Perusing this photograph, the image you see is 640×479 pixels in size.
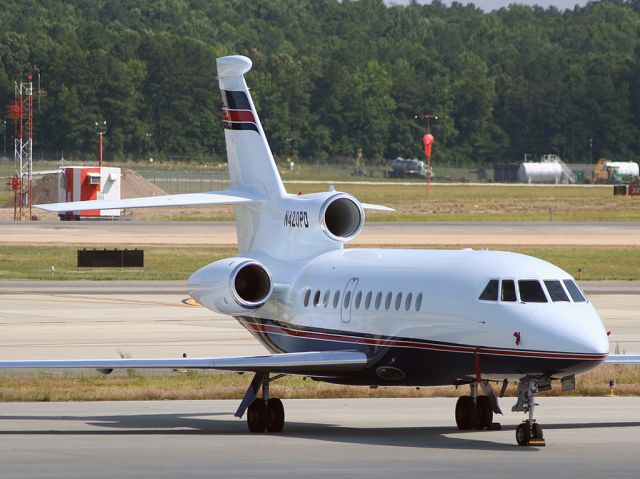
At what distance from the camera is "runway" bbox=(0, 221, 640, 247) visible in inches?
3194

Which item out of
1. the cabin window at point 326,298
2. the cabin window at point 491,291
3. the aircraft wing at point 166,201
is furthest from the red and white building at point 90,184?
the cabin window at point 491,291

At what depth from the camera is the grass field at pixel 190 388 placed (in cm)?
2955

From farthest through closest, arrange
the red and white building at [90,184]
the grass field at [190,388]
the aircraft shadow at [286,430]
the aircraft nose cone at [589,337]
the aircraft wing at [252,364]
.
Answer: the red and white building at [90,184] → the grass field at [190,388] → the aircraft wing at [252,364] → the aircraft shadow at [286,430] → the aircraft nose cone at [589,337]

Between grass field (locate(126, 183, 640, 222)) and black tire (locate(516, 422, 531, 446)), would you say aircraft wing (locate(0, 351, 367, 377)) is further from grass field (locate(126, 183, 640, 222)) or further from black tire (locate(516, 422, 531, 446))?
grass field (locate(126, 183, 640, 222))

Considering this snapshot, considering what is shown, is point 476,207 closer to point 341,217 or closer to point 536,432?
point 341,217

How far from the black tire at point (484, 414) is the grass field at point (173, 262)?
38.5 meters

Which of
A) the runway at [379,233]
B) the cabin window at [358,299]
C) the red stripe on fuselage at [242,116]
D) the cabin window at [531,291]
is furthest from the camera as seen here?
the runway at [379,233]

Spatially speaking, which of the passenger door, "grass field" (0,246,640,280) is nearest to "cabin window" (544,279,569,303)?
the passenger door

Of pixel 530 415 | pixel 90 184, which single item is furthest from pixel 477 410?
pixel 90 184

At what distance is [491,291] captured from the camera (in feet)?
73.7

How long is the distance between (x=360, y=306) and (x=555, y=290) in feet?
12.3

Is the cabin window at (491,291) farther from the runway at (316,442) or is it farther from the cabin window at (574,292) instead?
the runway at (316,442)

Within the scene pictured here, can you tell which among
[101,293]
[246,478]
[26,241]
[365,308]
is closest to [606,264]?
[101,293]

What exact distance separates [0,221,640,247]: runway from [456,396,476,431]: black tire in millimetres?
52082
